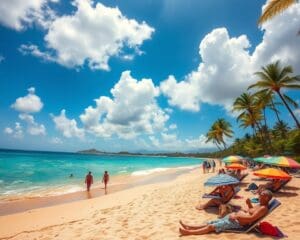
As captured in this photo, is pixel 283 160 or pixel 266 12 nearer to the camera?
pixel 266 12

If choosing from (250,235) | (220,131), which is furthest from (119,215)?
(220,131)

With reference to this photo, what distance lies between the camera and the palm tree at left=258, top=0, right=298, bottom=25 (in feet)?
34.7

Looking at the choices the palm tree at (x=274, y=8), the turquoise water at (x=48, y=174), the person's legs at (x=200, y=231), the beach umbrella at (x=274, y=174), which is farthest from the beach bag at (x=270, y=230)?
the turquoise water at (x=48, y=174)

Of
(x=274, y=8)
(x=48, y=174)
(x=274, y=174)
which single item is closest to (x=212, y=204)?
(x=274, y=174)

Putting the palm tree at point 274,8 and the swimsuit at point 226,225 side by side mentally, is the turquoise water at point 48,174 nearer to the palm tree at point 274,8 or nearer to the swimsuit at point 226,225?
the swimsuit at point 226,225

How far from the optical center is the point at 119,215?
7699 mm

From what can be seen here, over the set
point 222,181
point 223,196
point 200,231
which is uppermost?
point 222,181

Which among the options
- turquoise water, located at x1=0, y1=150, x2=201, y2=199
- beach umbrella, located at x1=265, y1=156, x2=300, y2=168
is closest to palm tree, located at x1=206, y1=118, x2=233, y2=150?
turquoise water, located at x1=0, y1=150, x2=201, y2=199

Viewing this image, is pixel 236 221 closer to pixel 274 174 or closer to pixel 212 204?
pixel 212 204

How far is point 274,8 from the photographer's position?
10656 millimetres

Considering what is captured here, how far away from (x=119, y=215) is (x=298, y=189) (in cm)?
807

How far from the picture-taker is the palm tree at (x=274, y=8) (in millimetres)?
10586

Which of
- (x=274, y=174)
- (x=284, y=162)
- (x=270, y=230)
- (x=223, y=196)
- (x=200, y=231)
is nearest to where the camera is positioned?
(x=270, y=230)

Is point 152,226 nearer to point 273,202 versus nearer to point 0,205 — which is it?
point 273,202
